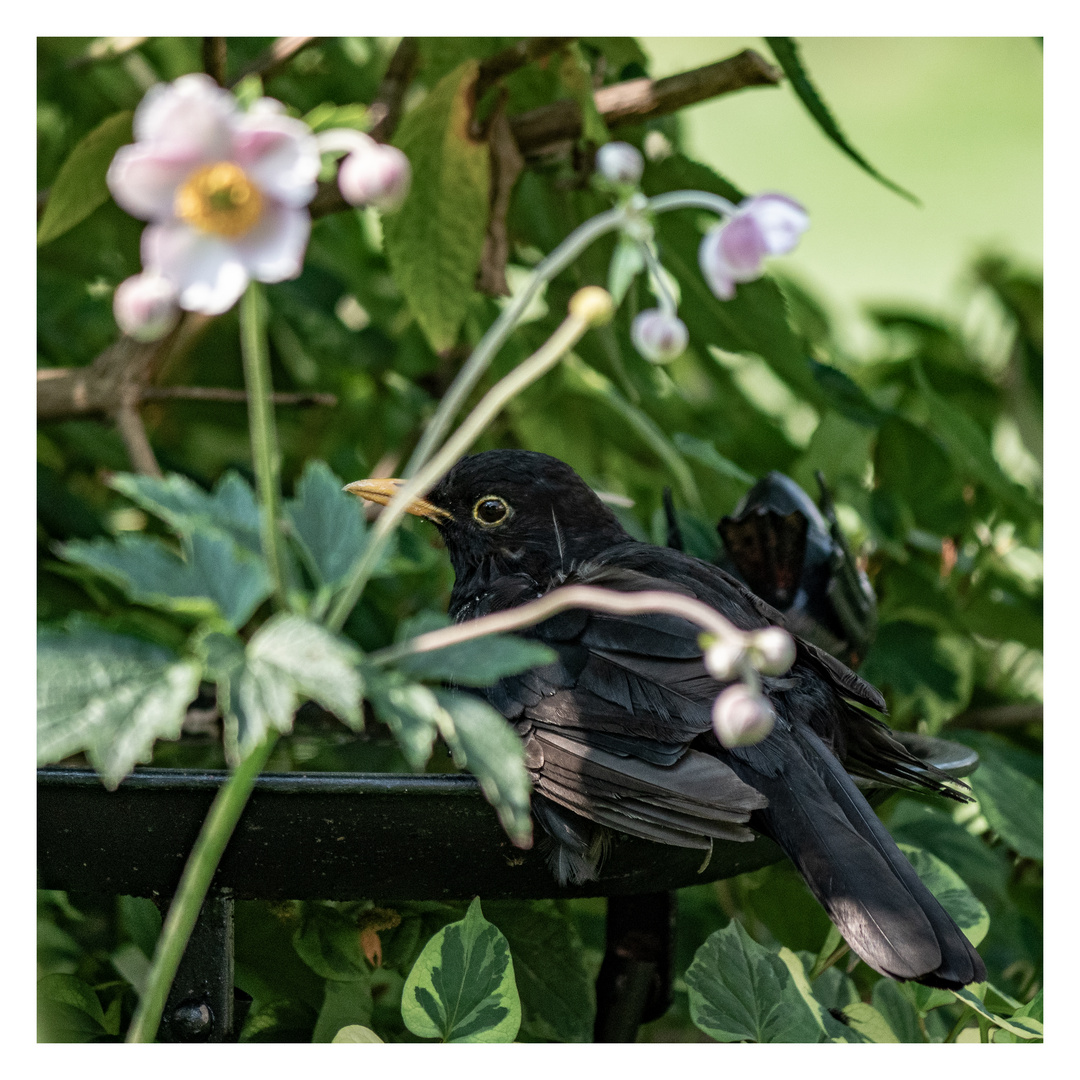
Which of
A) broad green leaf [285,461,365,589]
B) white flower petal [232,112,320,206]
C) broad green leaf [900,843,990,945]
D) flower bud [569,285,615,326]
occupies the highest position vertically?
white flower petal [232,112,320,206]

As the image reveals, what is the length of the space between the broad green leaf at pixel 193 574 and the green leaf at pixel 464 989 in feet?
1.50

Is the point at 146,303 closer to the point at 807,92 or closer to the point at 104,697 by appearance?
the point at 104,697

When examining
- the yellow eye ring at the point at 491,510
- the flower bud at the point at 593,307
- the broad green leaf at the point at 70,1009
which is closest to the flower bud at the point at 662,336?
the flower bud at the point at 593,307

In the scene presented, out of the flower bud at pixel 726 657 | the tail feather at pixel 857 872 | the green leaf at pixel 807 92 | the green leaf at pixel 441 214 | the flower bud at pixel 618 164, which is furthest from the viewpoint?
A: the green leaf at pixel 441 214

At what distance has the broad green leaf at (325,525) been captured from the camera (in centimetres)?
61

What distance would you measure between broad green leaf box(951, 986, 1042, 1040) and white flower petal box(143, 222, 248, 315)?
30.9 inches

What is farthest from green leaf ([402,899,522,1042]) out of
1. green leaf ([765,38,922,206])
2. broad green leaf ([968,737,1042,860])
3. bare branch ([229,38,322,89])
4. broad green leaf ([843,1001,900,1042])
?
bare branch ([229,38,322,89])

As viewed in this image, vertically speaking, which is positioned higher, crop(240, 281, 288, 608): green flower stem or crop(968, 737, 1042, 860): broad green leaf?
crop(240, 281, 288, 608): green flower stem

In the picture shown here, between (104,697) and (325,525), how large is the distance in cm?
14

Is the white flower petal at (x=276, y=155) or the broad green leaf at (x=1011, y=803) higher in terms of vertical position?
the white flower petal at (x=276, y=155)

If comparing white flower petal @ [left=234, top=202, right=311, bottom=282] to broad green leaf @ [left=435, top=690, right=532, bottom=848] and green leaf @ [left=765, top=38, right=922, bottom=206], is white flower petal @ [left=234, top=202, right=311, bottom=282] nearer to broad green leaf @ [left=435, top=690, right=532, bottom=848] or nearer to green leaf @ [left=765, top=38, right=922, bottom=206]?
broad green leaf @ [left=435, top=690, right=532, bottom=848]

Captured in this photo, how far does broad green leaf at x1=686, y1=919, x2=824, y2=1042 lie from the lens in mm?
979

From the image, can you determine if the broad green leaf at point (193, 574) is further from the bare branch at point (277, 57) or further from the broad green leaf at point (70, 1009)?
the bare branch at point (277, 57)

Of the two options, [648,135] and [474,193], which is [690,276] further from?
[474,193]
